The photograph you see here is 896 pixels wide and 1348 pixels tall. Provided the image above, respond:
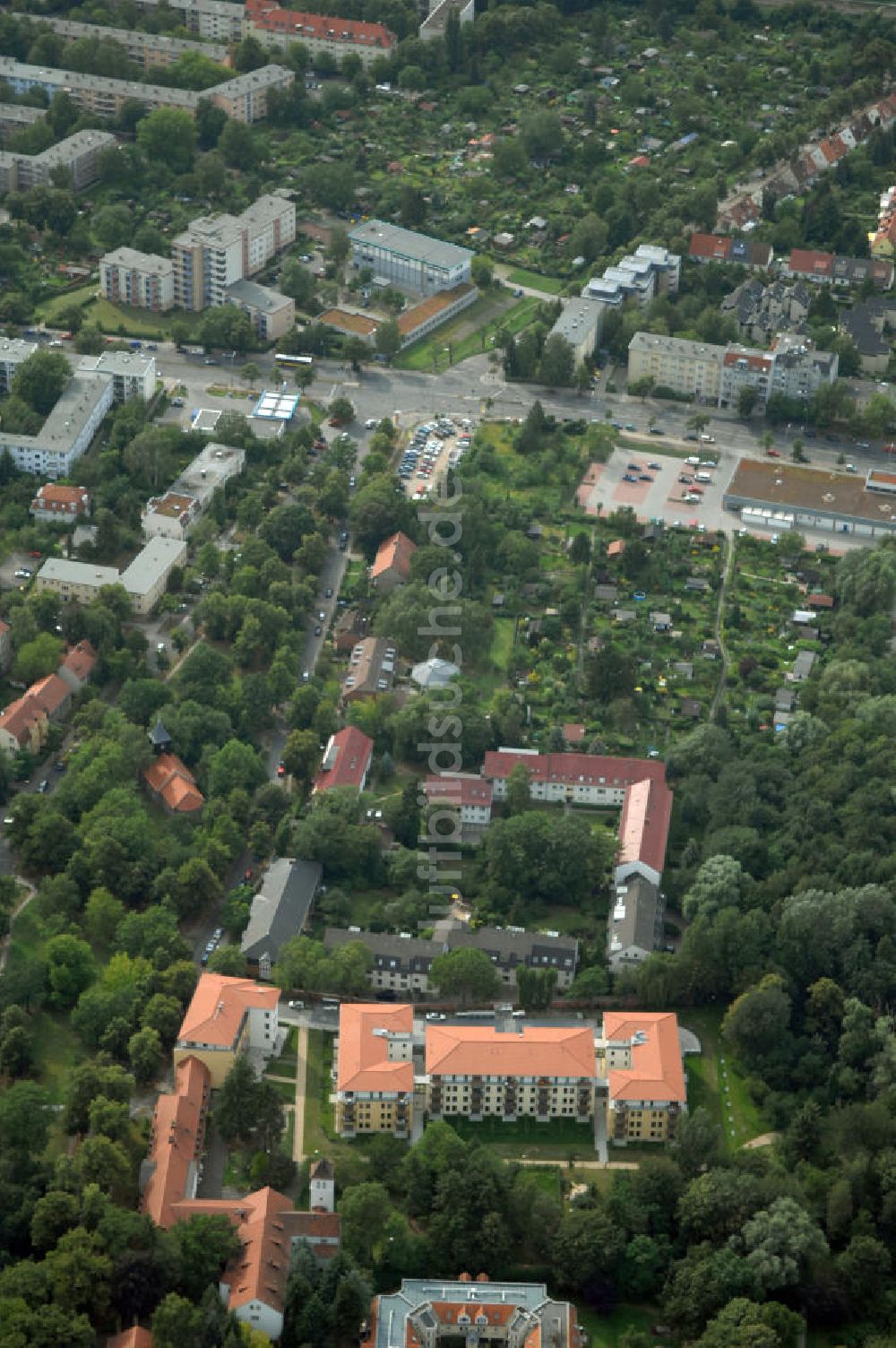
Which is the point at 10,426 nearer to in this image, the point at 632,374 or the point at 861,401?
the point at 632,374

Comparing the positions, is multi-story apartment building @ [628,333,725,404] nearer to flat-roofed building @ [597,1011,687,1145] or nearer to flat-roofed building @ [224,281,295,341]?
flat-roofed building @ [224,281,295,341]

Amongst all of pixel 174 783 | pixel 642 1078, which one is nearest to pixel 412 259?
pixel 174 783

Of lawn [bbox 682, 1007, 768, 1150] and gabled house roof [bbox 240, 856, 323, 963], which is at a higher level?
gabled house roof [bbox 240, 856, 323, 963]

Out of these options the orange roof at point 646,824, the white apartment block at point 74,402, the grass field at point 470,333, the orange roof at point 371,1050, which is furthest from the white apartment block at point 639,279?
the orange roof at point 371,1050

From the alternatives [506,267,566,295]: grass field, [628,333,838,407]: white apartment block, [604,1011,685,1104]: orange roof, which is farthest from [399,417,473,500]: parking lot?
[604,1011,685,1104]: orange roof

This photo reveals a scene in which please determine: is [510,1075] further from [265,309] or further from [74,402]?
[265,309]

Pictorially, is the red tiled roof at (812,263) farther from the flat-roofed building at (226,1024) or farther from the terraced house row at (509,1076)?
the flat-roofed building at (226,1024)
